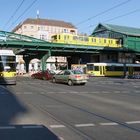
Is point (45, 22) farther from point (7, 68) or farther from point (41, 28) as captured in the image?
point (7, 68)

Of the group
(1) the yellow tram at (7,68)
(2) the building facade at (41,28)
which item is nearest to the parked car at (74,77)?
(1) the yellow tram at (7,68)

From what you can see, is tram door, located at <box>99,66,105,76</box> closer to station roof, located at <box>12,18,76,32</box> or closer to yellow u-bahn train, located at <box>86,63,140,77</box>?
yellow u-bahn train, located at <box>86,63,140,77</box>

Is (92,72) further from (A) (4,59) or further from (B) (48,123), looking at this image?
(B) (48,123)

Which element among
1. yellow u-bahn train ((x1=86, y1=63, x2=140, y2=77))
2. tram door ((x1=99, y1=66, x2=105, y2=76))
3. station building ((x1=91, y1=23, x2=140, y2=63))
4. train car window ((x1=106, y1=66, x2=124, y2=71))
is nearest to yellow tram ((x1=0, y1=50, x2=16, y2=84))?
yellow u-bahn train ((x1=86, y1=63, x2=140, y2=77))

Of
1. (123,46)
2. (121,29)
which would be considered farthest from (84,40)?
(121,29)

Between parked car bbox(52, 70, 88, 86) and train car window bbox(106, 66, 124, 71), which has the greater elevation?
train car window bbox(106, 66, 124, 71)

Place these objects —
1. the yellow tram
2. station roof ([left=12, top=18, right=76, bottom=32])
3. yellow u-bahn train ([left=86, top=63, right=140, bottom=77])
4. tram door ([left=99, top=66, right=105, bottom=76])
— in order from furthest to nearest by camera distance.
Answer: station roof ([left=12, top=18, right=76, bottom=32]), tram door ([left=99, top=66, right=105, bottom=76]), yellow u-bahn train ([left=86, top=63, right=140, bottom=77]), the yellow tram

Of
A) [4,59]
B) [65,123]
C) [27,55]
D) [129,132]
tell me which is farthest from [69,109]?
[27,55]

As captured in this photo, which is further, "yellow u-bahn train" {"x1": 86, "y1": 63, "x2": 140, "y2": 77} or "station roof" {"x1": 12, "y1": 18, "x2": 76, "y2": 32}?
"station roof" {"x1": 12, "y1": 18, "x2": 76, "y2": 32}

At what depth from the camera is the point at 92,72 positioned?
7131cm

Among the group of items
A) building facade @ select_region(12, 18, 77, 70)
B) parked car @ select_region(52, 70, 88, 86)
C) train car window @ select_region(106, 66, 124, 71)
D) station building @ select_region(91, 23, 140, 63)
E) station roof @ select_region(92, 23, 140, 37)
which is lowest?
parked car @ select_region(52, 70, 88, 86)

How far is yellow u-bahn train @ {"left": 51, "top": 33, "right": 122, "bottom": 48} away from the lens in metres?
80.0

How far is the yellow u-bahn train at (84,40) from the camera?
3150 inches

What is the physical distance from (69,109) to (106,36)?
83.4 metres
